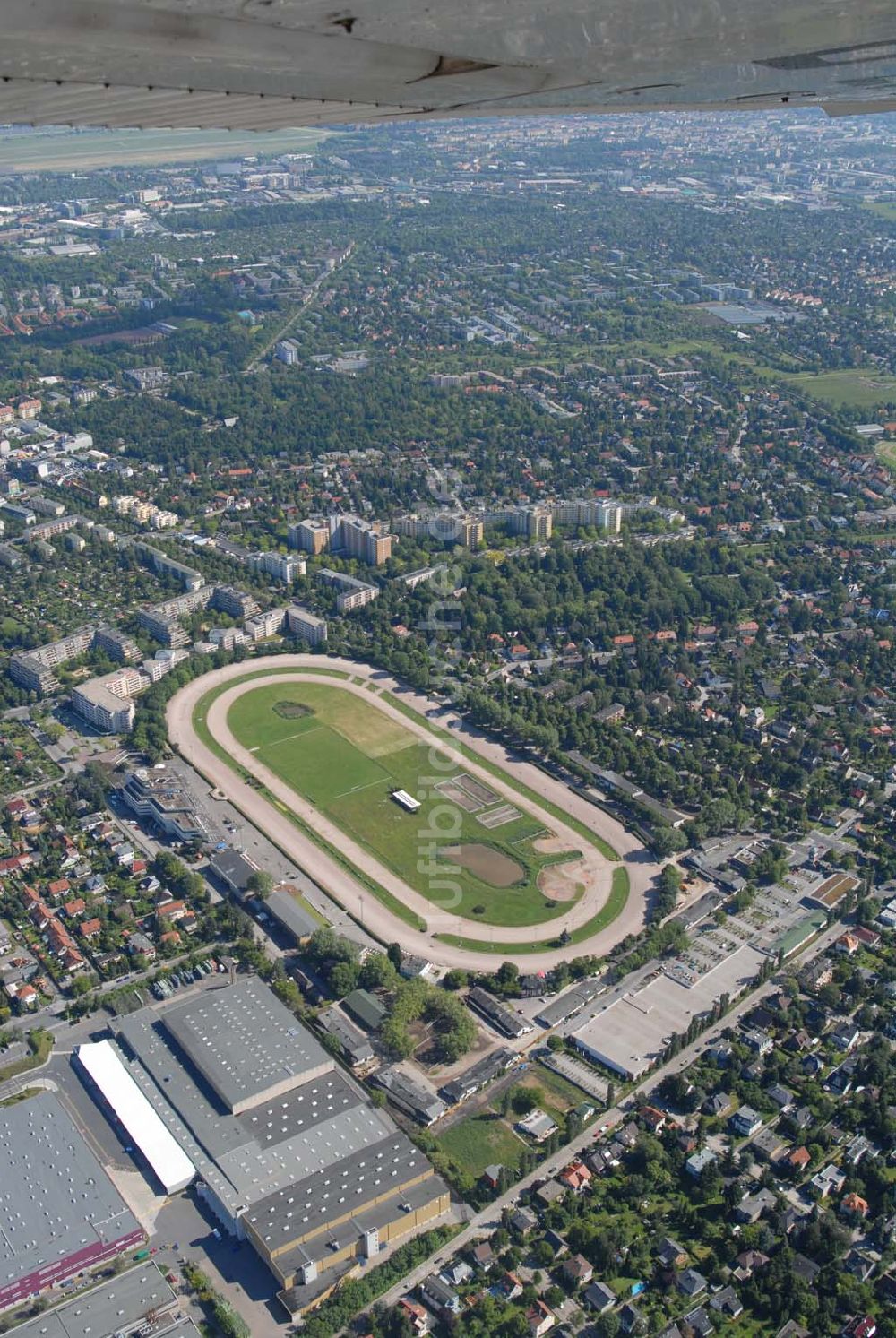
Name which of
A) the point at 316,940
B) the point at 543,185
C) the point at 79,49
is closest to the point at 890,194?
the point at 543,185

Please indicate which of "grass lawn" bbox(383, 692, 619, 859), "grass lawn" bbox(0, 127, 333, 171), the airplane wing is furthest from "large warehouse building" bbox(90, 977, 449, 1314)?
"grass lawn" bbox(0, 127, 333, 171)

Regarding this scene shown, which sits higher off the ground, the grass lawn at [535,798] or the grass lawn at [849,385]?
the grass lawn at [849,385]

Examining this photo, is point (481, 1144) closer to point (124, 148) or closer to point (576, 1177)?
point (576, 1177)

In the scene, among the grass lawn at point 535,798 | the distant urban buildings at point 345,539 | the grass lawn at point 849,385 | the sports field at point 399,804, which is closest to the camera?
the sports field at point 399,804

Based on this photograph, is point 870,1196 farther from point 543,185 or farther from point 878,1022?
point 543,185

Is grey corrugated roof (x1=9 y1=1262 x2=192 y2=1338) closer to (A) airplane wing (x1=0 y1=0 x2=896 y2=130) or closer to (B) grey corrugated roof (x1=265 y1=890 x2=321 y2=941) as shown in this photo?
(B) grey corrugated roof (x1=265 y1=890 x2=321 y2=941)

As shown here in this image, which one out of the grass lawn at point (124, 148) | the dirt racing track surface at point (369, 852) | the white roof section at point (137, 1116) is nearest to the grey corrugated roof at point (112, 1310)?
the white roof section at point (137, 1116)

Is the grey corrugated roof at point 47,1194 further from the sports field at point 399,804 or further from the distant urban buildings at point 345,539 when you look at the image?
the distant urban buildings at point 345,539
